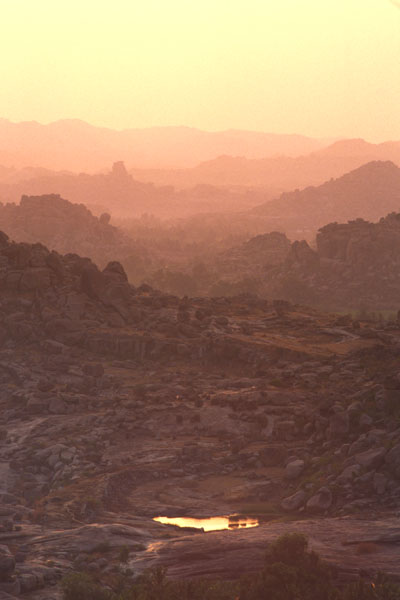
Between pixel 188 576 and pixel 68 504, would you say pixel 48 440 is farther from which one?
pixel 188 576

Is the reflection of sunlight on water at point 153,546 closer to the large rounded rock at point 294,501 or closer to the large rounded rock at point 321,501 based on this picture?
the large rounded rock at point 294,501

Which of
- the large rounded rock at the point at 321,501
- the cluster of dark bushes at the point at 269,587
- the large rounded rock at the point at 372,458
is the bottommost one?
the large rounded rock at the point at 321,501

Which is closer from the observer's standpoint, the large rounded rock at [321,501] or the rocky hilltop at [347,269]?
the large rounded rock at [321,501]

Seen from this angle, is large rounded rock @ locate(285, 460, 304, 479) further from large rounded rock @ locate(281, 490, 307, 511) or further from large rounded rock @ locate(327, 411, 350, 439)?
large rounded rock @ locate(327, 411, 350, 439)

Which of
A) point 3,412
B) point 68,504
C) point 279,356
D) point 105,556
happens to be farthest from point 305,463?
point 279,356

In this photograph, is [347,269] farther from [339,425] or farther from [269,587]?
[269,587]

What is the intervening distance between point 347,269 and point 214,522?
121m

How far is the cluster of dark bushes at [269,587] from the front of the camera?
24.2m

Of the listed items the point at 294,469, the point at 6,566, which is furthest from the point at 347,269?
the point at 6,566

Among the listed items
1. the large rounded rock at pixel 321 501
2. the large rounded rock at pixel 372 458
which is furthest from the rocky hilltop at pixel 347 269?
the large rounded rock at pixel 321 501

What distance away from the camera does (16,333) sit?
6969cm

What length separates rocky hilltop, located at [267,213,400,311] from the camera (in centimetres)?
14612

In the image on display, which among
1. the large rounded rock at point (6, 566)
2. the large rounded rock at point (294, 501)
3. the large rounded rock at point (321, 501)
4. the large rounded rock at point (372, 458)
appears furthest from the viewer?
the large rounded rock at point (372, 458)

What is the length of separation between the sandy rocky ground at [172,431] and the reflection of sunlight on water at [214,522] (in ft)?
1.89
